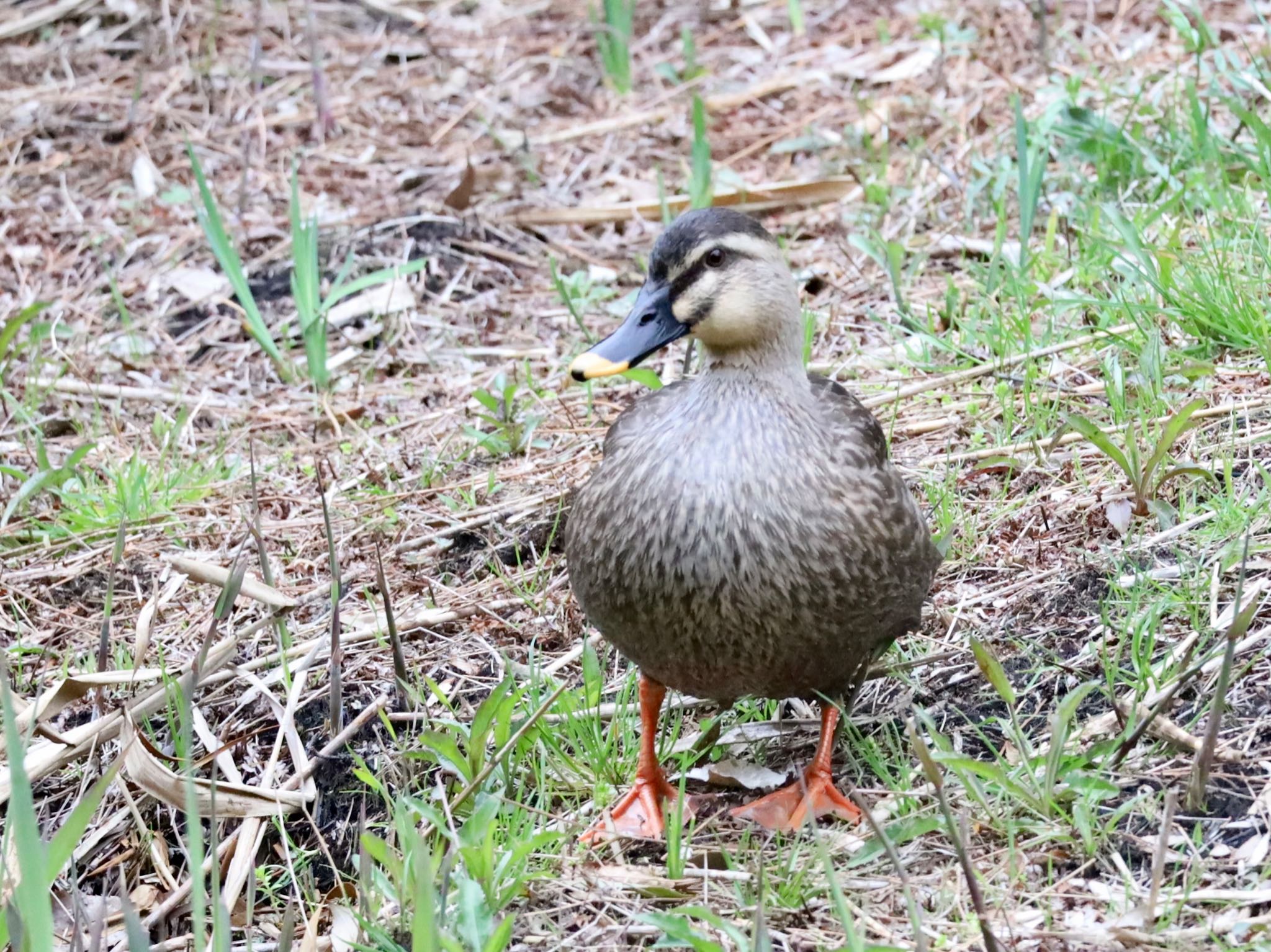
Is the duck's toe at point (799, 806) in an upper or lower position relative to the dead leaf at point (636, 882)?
lower

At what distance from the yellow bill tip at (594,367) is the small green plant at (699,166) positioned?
186 cm

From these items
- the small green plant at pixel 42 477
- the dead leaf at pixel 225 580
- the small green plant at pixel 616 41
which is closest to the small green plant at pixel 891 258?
the small green plant at pixel 616 41

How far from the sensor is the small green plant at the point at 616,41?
572 centimetres

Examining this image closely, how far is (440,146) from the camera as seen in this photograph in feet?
19.1

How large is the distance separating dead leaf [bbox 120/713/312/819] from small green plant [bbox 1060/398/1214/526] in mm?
1739

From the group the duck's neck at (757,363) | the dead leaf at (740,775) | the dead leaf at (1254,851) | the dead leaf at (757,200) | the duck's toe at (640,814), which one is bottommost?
the dead leaf at (740,775)

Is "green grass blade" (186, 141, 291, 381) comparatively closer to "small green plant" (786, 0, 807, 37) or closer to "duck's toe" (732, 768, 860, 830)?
"duck's toe" (732, 768, 860, 830)

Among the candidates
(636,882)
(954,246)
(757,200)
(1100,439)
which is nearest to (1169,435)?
(1100,439)

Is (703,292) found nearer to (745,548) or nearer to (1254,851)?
(745,548)

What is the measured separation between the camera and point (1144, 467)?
3176 mm

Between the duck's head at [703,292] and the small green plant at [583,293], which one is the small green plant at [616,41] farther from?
the duck's head at [703,292]

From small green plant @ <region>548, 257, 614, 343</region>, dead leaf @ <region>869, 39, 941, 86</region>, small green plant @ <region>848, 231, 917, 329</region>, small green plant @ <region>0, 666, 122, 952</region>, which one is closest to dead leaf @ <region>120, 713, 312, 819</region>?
small green plant @ <region>0, 666, 122, 952</region>

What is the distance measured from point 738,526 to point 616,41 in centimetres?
364

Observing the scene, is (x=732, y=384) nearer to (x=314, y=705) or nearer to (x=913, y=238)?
(x=314, y=705)
